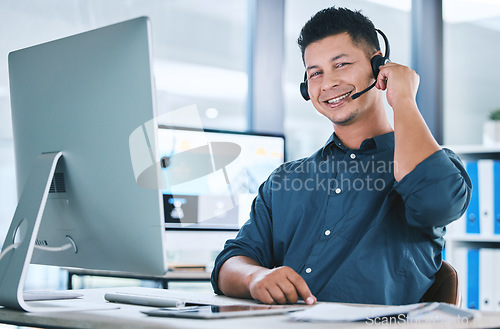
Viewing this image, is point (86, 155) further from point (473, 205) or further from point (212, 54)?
point (473, 205)

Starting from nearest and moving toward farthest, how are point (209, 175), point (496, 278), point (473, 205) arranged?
point (209, 175) < point (496, 278) < point (473, 205)

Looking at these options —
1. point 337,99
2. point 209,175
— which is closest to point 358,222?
point 337,99

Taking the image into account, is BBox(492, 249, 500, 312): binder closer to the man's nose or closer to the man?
the man

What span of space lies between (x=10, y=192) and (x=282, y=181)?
1.77 metres

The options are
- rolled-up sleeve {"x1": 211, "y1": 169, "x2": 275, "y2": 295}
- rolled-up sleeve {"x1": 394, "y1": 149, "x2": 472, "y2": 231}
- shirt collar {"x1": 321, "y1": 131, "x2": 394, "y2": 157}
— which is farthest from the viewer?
shirt collar {"x1": 321, "y1": 131, "x2": 394, "y2": 157}

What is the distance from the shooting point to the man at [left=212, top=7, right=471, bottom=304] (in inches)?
49.2

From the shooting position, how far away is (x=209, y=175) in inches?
92.4

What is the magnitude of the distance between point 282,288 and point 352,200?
0.48 metres

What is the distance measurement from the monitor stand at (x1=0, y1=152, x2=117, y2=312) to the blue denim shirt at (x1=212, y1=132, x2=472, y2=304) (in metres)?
0.44

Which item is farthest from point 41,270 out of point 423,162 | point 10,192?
point 423,162

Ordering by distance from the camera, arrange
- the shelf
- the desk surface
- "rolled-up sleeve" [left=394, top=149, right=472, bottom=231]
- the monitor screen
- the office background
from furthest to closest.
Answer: the shelf, the office background, the monitor screen, "rolled-up sleeve" [left=394, top=149, right=472, bottom=231], the desk surface

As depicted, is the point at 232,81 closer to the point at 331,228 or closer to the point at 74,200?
the point at 331,228

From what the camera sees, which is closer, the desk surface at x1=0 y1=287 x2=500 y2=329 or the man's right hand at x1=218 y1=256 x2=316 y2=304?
the desk surface at x1=0 y1=287 x2=500 y2=329

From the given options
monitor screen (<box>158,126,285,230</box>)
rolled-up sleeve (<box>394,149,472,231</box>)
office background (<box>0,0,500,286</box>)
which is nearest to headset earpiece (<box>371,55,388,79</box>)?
rolled-up sleeve (<box>394,149,472,231</box>)
